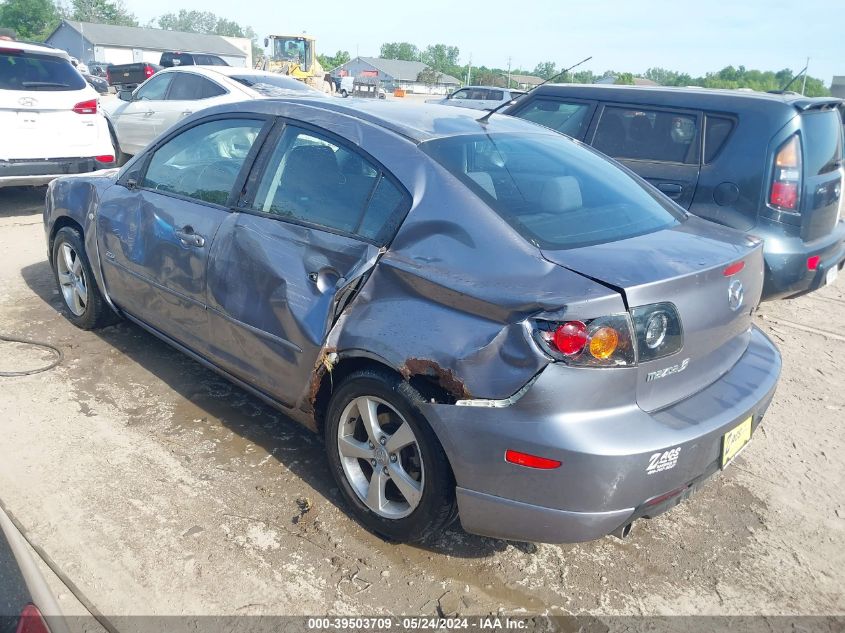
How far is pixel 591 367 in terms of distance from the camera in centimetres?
226

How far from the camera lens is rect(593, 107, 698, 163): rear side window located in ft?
17.3

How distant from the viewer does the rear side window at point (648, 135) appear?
527 cm

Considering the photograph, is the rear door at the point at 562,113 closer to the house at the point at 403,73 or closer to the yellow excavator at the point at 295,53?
the yellow excavator at the point at 295,53

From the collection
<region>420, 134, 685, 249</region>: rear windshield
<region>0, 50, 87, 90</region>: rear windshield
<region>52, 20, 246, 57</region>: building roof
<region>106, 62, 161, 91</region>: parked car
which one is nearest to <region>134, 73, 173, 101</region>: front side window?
<region>0, 50, 87, 90</region>: rear windshield

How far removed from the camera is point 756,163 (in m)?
4.86

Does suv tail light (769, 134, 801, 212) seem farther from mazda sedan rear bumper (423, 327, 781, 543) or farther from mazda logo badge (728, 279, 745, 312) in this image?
mazda sedan rear bumper (423, 327, 781, 543)

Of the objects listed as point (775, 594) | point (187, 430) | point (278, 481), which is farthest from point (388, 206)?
point (775, 594)

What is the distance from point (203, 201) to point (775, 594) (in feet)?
10.3

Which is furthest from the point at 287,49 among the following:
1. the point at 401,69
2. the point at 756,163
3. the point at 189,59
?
the point at 401,69

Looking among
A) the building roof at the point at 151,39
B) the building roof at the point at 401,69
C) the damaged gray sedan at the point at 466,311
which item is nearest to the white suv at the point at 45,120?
the damaged gray sedan at the point at 466,311

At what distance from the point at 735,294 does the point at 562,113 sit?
382 centimetres

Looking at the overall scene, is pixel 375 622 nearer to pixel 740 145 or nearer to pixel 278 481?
pixel 278 481

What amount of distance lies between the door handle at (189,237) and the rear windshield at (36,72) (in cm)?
534

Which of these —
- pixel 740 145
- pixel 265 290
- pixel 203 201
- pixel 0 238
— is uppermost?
pixel 740 145
